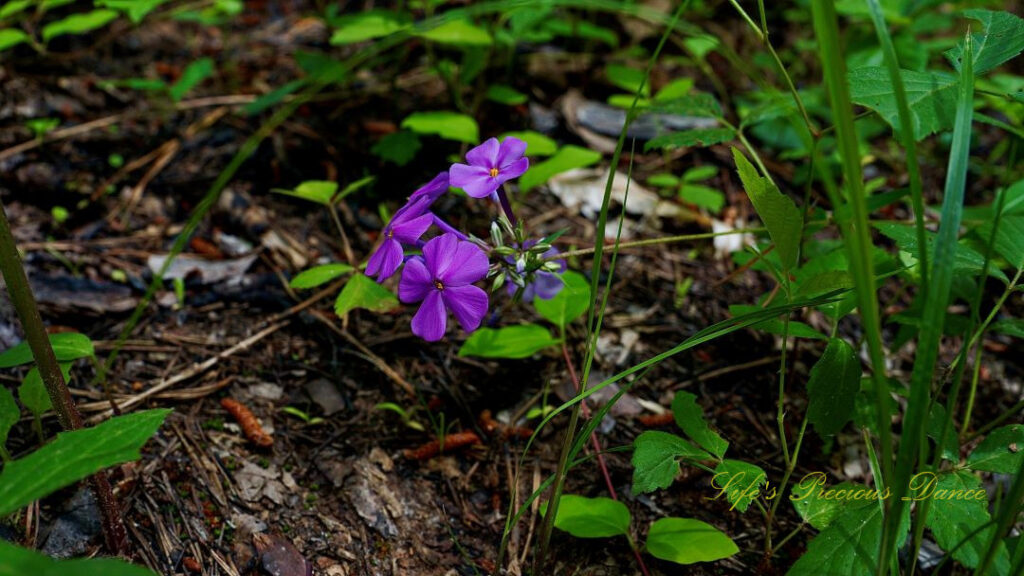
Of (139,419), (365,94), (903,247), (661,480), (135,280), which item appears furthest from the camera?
(365,94)

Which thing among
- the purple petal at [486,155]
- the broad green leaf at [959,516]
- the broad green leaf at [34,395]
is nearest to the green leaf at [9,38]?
the broad green leaf at [34,395]

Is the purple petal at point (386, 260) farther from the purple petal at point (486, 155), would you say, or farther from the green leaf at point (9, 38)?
the green leaf at point (9, 38)

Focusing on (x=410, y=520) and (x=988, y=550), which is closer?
(x=988, y=550)

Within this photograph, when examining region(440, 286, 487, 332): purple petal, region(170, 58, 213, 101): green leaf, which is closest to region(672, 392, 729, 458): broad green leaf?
region(440, 286, 487, 332): purple petal

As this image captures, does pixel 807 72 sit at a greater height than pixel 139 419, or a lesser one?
lesser

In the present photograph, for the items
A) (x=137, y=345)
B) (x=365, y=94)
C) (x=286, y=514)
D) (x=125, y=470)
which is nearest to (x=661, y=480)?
(x=286, y=514)

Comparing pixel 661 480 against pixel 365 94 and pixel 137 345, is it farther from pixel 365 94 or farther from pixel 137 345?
pixel 365 94

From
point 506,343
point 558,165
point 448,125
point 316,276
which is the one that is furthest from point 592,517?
point 448,125
